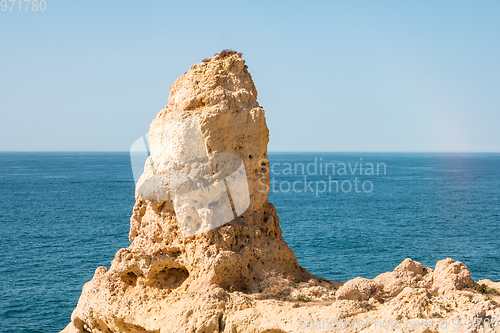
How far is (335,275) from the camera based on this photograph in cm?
3962

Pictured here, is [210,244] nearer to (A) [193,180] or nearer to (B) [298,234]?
(A) [193,180]

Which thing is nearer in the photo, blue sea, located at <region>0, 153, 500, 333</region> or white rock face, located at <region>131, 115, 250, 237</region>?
white rock face, located at <region>131, 115, 250, 237</region>

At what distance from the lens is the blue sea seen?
A: 119ft

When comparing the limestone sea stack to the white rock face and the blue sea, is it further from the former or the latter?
the blue sea

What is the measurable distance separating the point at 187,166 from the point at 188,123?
1263 millimetres

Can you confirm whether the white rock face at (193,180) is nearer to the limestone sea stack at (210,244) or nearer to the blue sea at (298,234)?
A: the limestone sea stack at (210,244)

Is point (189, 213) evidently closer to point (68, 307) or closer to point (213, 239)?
point (213, 239)

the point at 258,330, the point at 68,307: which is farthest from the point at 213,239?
the point at 68,307

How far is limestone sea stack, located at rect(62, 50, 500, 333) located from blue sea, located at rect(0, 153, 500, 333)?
1756cm

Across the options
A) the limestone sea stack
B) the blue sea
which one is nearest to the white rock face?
the limestone sea stack

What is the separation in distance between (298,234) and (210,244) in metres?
40.9

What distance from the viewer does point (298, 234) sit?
5406 centimetres

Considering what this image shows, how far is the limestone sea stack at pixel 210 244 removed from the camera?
13281 mm

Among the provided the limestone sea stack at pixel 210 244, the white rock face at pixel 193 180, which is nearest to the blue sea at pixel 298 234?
the limestone sea stack at pixel 210 244
